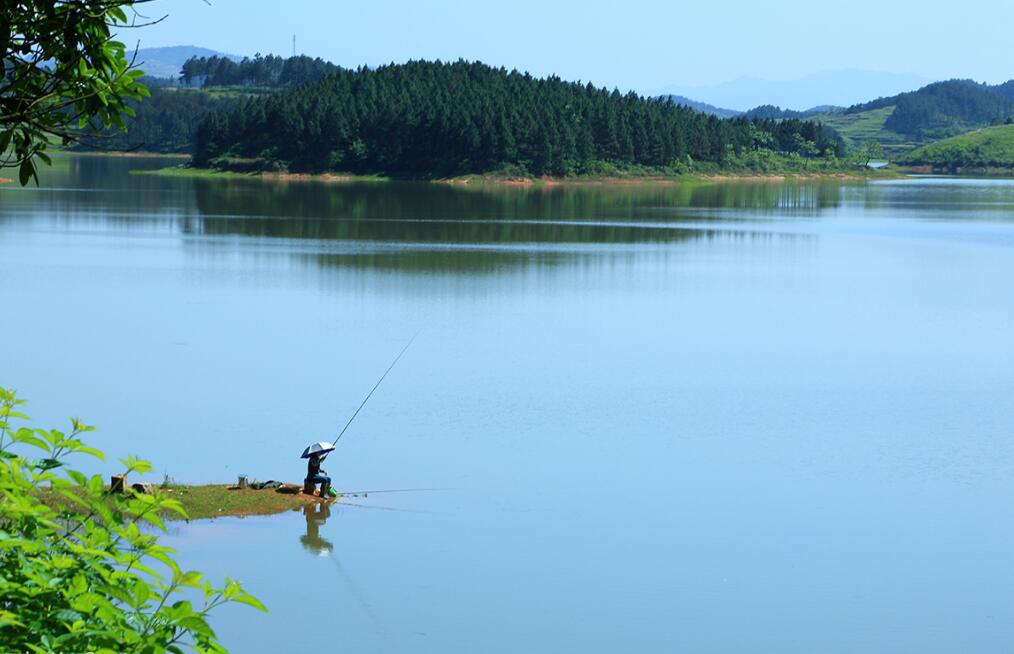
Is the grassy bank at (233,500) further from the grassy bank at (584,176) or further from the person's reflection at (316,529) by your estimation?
the grassy bank at (584,176)

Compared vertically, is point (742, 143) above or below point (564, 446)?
above

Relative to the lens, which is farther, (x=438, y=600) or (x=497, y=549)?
(x=497, y=549)

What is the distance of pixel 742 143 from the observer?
5797 inches

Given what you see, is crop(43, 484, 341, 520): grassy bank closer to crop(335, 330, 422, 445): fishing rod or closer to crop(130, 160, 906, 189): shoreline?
crop(335, 330, 422, 445): fishing rod

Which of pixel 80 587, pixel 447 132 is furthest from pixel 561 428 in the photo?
pixel 447 132

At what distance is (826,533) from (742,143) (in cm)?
13232

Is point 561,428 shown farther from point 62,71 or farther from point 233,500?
point 62,71

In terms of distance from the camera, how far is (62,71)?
6770 mm

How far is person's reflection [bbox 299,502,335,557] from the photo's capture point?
1669 cm

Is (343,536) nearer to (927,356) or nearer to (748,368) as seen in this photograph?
(748,368)

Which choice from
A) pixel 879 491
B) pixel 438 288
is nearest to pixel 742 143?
pixel 438 288

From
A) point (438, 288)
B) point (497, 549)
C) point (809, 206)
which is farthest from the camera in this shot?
point (809, 206)

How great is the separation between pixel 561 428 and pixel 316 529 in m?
6.54

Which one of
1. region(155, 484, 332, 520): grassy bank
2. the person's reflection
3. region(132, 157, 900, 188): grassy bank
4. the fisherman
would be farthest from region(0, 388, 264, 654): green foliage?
region(132, 157, 900, 188): grassy bank
